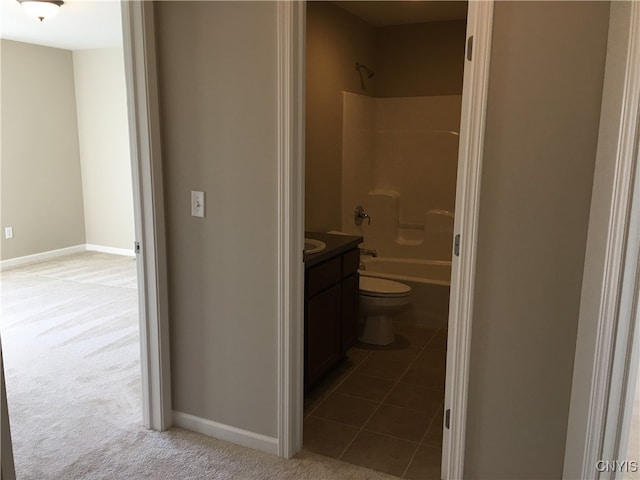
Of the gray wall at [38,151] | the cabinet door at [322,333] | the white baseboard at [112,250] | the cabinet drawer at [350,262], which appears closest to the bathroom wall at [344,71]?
the cabinet drawer at [350,262]

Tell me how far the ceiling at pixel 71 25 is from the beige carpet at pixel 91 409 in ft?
7.84

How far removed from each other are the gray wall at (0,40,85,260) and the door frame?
4688 mm

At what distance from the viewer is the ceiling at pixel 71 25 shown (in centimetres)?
421

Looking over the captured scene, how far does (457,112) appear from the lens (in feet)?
15.8

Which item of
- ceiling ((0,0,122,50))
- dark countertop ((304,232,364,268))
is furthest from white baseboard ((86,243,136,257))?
dark countertop ((304,232,364,268))

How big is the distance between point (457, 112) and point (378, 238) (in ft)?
4.33

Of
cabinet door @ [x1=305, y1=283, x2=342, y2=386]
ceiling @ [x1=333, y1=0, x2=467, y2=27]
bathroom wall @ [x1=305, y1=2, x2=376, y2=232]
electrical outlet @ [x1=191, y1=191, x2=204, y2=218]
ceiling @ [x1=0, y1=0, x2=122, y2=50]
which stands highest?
ceiling @ [x1=333, y1=0, x2=467, y2=27]

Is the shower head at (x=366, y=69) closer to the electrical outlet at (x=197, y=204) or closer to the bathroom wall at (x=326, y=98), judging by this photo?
the bathroom wall at (x=326, y=98)

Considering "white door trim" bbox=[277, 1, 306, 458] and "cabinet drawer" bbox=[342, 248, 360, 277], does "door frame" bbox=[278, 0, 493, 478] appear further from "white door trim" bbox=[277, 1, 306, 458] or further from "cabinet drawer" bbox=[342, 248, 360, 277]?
"cabinet drawer" bbox=[342, 248, 360, 277]

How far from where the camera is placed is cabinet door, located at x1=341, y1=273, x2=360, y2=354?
338 centimetres

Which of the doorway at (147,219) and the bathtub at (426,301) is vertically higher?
the doorway at (147,219)

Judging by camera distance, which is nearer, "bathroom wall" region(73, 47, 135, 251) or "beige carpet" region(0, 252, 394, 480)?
"beige carpet" region(0, 252, 394, 480)

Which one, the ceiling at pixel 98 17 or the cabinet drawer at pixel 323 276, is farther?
the ceiling at pixel 98 17

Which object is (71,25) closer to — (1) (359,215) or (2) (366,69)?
(2) (366,69)
